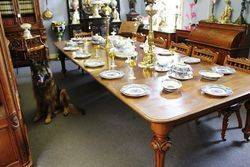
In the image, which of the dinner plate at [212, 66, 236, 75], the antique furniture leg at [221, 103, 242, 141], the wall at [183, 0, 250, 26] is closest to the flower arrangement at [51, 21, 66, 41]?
the wall at [183, 0, 250, 26]

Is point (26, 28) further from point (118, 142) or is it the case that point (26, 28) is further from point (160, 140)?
point (160, 140)

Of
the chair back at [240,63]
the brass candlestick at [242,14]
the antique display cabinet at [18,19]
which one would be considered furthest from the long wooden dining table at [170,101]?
the antique display cabinet at [18,19]

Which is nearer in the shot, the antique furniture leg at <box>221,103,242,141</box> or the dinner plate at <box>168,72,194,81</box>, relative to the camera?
the dinner plate at <box>168,72,194,81</box>

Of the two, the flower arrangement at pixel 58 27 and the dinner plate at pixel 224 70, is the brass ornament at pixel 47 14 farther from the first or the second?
the dinner plate at pixel 224 70

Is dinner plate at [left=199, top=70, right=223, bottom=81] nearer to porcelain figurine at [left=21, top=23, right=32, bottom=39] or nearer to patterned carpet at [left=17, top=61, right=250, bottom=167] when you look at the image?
patterned carpet at [left=17, top=61, right=250, bottom=167]

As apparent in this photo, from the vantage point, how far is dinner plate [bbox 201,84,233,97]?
62.4 inches

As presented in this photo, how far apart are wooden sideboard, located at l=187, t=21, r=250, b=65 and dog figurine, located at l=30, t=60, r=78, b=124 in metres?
2.25

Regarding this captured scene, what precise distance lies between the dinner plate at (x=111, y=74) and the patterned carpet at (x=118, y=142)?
2.29 feet

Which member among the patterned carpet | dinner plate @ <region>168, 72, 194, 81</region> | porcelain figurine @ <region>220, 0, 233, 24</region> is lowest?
the patterned carpet

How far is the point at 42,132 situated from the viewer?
96.3 inches

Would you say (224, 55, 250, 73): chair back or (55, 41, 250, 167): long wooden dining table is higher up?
(224, 55, 250, 73): chair back

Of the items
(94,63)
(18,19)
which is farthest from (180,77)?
(18,19)

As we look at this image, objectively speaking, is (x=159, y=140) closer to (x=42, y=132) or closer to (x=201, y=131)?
(x=201, y=131)

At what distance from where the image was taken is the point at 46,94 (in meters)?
2.58
